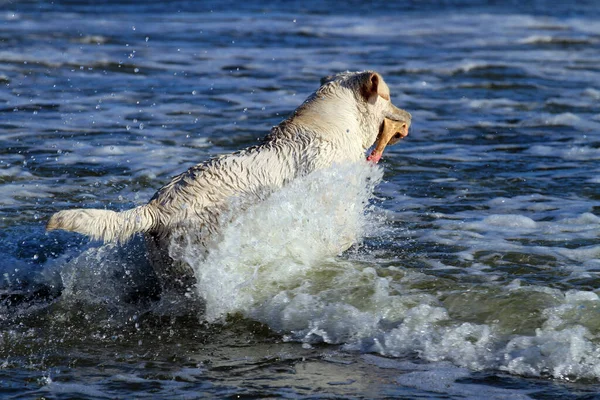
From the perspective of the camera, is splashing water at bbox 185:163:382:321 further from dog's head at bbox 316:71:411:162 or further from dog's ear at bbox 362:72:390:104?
dog's ear at bbox 362:72:390:104

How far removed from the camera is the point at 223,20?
21.0m

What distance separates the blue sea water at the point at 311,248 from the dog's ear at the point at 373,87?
1.95 ft

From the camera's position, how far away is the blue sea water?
526 centimetres

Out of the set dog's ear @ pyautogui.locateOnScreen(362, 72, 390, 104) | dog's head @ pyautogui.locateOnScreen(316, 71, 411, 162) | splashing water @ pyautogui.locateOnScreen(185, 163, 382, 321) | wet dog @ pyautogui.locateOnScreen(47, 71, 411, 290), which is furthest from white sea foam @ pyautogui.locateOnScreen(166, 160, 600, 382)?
dog's ear @ pyautogui.locateOnScreen(362, 72, 390, 104)

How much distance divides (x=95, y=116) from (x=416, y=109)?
4.34m

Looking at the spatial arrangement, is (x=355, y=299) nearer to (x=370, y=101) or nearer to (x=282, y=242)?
(x=282, y=242)

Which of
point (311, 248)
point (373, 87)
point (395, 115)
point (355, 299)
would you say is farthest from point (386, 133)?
point (355, 299)

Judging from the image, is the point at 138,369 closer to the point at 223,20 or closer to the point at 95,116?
the point at 95,116

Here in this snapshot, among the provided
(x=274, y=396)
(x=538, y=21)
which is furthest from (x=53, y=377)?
(x=538, y=21)

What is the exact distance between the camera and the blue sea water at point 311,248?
5.26 m

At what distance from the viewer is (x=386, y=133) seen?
23.7ft

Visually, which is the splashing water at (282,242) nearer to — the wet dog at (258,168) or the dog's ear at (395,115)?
the wet dog at (258,168)

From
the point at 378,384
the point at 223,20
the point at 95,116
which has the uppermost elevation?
the point at 223,20

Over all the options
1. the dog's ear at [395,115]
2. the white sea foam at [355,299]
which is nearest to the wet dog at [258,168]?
the dog's ear at [395,115]
